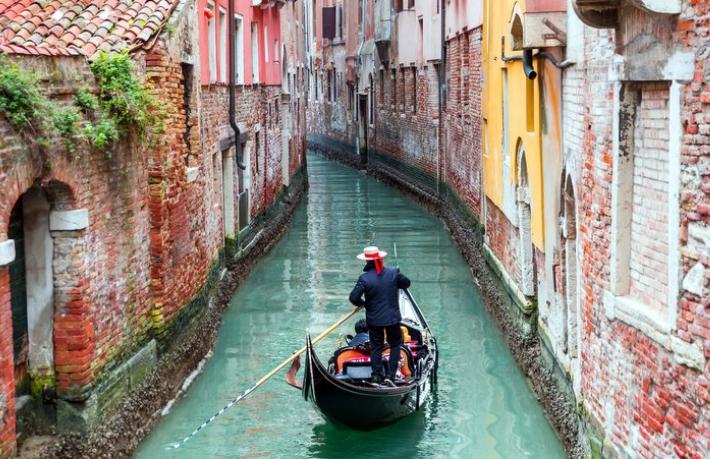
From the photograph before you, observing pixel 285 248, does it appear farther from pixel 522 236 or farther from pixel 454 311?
pixel 522 236

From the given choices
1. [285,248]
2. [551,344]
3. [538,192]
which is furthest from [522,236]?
[285,248]

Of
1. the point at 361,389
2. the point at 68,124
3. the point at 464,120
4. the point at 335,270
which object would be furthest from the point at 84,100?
the point at 464,120

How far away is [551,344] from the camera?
9641 millimetres

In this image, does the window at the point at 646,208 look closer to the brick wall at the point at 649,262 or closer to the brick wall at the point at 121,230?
the brick wall at the point at 649,262

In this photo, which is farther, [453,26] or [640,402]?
[453,26]

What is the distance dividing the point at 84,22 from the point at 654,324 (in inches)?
224

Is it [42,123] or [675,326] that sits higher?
→ [42,123]

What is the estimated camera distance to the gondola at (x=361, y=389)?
874cm

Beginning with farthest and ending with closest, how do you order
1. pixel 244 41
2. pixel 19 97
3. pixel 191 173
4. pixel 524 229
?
pixel 244 41 → pixel 524 229 → pixel 191 173 → pixel 19 97

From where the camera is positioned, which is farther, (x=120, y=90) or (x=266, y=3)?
(x=266, y=3)

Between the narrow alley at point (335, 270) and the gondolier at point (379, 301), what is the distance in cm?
3

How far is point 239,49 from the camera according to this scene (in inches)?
670

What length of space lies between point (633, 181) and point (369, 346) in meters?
3.75

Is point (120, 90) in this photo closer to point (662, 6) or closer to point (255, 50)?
point (662, 6)
